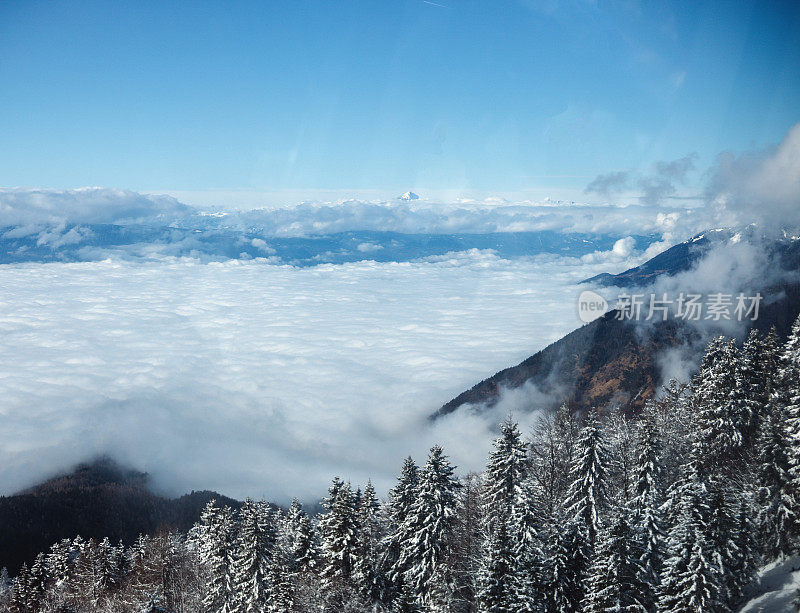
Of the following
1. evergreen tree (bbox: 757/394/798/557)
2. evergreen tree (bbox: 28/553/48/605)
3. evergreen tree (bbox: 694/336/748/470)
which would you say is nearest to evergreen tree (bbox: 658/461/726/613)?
evergreen tree (bbox: 757/394/798/557)

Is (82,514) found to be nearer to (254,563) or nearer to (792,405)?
(254,563)

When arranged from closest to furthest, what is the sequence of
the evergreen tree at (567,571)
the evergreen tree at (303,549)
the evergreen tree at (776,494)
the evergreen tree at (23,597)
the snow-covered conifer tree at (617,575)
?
the snow-covered conifer tree at (617,575)
the evergreen tree at (567,571)
the evergreen tree at (776,494)
the evergreen tree at (303,549)
the evergreen tree at (23,597)

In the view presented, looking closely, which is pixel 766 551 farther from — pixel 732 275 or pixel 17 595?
pixel 732 275

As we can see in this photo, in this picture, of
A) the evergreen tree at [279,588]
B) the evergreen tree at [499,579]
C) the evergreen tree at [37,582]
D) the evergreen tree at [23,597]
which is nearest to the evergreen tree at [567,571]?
the evergreen tree at [499,579]


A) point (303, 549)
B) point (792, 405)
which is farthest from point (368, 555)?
point (792, 405)

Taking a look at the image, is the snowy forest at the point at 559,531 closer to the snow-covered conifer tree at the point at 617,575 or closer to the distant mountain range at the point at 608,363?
the snow-covered conifer tree at the point at 617,575
